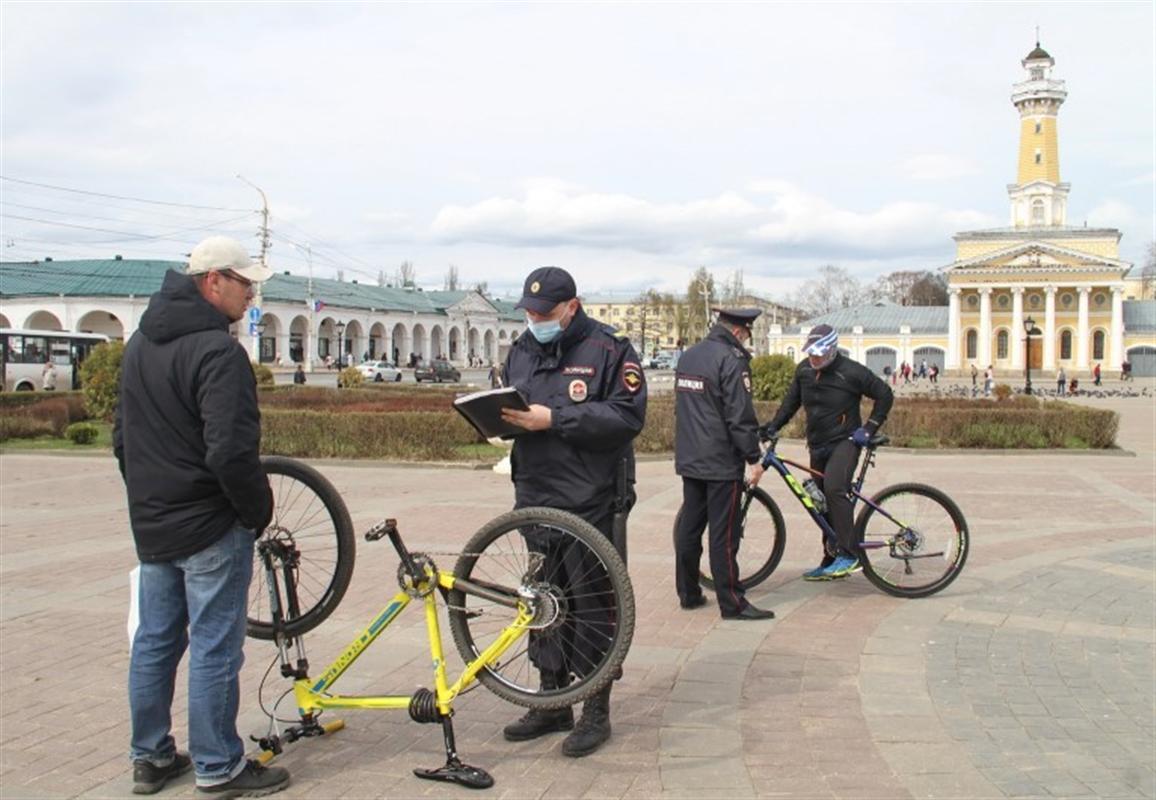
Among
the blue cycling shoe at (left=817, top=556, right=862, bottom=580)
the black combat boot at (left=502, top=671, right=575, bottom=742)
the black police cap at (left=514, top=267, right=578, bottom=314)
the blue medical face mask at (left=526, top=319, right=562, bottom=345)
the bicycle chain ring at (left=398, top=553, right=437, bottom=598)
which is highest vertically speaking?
the black police cap at (left=514, top=267, right=578, bottom=314)

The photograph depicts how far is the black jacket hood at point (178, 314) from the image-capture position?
3.72 m

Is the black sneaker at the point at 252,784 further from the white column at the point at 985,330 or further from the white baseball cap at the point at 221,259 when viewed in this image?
the white column at the point at 985,330

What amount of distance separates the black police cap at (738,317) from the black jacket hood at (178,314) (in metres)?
3.64

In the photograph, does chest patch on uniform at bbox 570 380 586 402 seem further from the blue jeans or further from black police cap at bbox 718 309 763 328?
black police cap at bbox 718 309 763 328

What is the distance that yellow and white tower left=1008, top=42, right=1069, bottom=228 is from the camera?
93.9 meters

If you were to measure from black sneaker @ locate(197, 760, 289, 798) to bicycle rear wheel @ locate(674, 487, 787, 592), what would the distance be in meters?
3.85

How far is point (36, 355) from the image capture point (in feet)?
124

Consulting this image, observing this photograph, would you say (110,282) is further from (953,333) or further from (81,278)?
(953,333)

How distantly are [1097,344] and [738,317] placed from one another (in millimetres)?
90198

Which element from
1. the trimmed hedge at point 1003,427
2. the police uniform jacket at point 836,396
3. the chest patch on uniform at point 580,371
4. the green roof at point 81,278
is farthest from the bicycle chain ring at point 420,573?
the green roof at point 81,278

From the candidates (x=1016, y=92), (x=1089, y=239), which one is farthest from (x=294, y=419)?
(x=1016, y=92)

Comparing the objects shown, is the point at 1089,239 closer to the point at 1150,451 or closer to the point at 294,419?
the point at 1150,451

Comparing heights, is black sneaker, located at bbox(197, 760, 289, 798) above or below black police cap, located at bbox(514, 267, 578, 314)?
below

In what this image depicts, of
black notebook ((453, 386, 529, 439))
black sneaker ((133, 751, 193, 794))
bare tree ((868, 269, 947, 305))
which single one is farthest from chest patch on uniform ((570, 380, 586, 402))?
bare tree ((868, 269, 947, 305))
